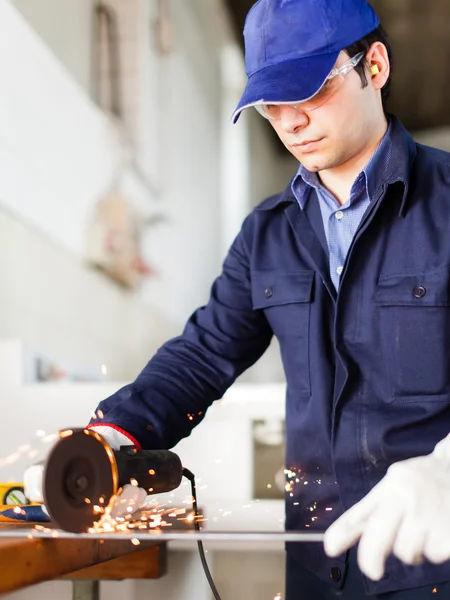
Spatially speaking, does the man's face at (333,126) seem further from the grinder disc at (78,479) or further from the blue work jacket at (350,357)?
the grinder disc at (78,479)

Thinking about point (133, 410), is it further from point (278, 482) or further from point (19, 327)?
point (19, 327)

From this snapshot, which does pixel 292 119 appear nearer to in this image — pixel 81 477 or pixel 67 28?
pixel 81 477

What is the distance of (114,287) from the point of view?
2842mm

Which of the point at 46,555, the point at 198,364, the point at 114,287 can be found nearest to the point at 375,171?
the point at 198,364

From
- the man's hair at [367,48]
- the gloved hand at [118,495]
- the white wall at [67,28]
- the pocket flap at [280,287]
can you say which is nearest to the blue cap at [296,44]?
the man's hair at [367,48]

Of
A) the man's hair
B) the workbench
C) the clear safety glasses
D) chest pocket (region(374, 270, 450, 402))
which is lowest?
the workbench

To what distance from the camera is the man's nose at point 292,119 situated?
→ 1066mm

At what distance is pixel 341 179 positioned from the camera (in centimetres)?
117

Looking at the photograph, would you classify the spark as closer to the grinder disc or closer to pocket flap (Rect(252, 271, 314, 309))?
the grinder disc

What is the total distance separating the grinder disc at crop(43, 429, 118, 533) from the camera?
83 cm

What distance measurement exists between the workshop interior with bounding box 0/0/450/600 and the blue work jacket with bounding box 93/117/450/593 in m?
0.09

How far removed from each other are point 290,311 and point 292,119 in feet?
0.95

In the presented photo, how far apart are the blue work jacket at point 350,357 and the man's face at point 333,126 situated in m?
0.07

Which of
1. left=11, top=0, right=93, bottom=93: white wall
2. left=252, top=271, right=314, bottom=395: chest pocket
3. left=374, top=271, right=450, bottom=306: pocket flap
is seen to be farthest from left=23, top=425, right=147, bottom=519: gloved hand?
left=11, top=0, right=93, bottom=93: white wall
